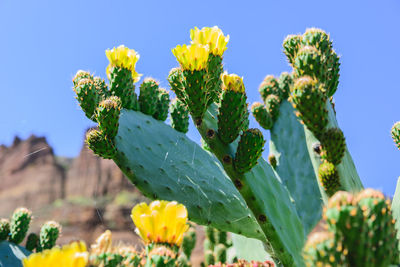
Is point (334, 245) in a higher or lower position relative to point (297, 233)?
lower

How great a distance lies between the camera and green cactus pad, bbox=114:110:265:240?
6.88 feet

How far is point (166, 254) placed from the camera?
0.97m

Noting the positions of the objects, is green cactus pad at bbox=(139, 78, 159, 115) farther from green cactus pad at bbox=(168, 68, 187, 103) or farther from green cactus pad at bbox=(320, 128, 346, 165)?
green cactus pad at bbox=(320, 128, 346, 165)

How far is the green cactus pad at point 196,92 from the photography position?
1546 mm

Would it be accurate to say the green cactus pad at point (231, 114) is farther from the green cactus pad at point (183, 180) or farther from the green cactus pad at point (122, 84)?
the green cactus pad at point (122, 84)

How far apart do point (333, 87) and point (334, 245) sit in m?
1.07

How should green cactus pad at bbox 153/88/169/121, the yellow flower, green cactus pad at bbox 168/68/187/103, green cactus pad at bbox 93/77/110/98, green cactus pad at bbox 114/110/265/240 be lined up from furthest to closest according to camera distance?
green cactus pad at bbox 153/88/169/121
green cactus pad at bbox 93/77/110/98
green cactus pad at bbox 114/110/265/240
green cactus pad at bbox 168/68/187/103
the yellow flower

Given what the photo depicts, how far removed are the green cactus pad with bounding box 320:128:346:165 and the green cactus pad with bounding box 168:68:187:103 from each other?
640mm

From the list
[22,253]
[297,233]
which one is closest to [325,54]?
[297,233]

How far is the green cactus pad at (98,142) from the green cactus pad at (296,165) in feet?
4.23

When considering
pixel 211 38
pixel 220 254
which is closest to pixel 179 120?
pixel 211 38

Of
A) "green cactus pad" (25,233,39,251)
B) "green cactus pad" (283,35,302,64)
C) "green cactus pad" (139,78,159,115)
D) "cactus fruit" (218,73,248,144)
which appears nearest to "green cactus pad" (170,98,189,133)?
"green cactus pad" (139,78,159,115)

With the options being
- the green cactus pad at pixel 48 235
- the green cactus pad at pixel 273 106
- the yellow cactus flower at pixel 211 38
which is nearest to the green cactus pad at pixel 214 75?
the yellow cactus flower at pixel 211 38

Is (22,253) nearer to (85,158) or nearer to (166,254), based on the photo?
(166,254)
